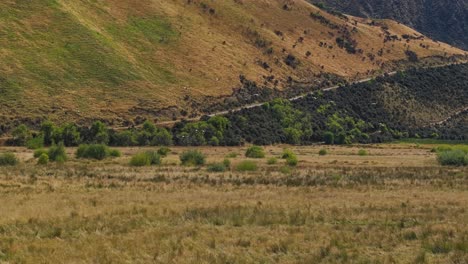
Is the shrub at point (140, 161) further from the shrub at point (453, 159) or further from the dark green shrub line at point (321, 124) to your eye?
the shrub at point (453, 159)

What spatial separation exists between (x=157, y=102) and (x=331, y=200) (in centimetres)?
6689

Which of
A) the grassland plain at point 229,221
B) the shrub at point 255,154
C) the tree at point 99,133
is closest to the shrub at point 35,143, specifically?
the tree at point 99,133

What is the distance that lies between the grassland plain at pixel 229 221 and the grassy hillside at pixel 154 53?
51506mm

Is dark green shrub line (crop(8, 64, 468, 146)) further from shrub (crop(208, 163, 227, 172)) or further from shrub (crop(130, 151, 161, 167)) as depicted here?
shrub (crop(208, 163, 227, 172))

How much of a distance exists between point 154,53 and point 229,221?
284 ft

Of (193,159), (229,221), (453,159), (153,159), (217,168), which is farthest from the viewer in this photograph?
(453,159)

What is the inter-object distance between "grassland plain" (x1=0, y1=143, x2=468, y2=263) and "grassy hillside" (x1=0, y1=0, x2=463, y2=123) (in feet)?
169

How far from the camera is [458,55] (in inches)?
5871

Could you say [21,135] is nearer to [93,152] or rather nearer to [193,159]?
[93,152]

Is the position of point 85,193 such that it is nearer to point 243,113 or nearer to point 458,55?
point 243,113

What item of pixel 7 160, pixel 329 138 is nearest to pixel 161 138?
pixel 7 160

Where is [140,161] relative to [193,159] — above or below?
below

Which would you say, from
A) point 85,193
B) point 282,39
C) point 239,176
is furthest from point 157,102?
point 85,193

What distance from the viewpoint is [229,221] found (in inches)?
818
